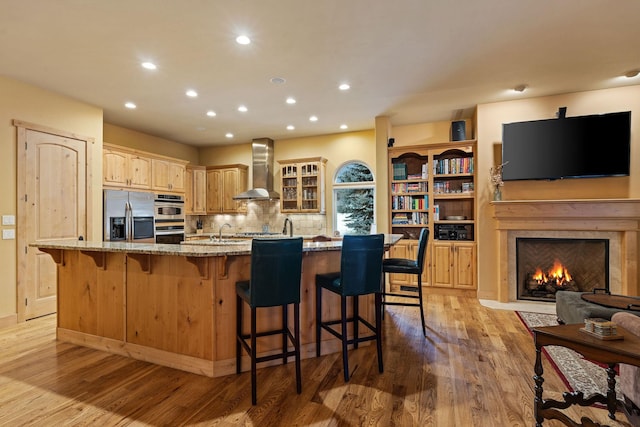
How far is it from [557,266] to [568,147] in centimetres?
173

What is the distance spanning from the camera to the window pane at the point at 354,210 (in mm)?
6590

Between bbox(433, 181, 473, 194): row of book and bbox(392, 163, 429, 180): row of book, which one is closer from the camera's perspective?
bbox(433, 181, 473, 194): row of book

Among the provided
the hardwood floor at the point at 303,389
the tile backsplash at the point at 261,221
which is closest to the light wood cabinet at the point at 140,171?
the tile backsplash at the point at 261,221

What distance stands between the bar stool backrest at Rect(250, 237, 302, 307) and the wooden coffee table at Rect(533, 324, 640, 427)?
1.53m

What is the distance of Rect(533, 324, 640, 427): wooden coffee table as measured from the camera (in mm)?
1541

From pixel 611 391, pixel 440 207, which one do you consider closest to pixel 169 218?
pixel 440 207

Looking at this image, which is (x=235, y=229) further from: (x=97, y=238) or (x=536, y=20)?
(x=536, y=20)

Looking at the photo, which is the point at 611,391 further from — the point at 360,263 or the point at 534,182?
the point at 534,182

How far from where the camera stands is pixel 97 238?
15.6 ft

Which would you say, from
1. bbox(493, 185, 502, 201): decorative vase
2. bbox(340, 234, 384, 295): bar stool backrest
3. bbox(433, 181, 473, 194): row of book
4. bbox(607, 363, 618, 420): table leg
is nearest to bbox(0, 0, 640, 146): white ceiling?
bbox(433, 181, 473, 194): row of book

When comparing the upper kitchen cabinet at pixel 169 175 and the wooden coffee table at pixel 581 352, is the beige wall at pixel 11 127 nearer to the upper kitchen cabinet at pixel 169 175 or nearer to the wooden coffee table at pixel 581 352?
the upper kitchen cabinet at pixel 169 175

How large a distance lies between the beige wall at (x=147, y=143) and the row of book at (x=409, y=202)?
495 centimetres

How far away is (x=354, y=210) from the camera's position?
21.8ft

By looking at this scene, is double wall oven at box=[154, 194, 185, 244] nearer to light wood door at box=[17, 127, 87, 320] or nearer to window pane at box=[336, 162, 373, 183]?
light wood door at box=[17, 127, 87, 320]
